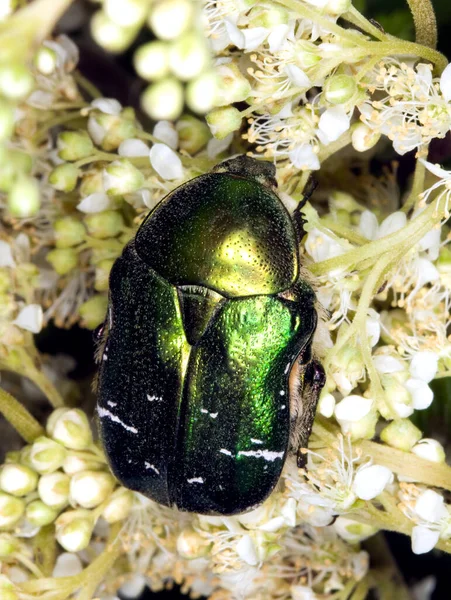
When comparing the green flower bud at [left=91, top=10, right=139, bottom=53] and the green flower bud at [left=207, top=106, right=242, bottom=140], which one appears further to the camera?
the green flower bud at [left=207, top=106, right=242, bottom=140]

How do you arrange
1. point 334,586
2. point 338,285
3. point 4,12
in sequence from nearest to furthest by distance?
point 4,12
point 338,285
point 334,586

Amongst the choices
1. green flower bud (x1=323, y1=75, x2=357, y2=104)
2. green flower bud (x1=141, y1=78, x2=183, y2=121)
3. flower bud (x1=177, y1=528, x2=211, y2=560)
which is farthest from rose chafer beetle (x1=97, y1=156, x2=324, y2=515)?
green flower bud (x1=141, y1=78, x2=183, y2=121)

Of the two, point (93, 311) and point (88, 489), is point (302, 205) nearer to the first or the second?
point (93, 311)

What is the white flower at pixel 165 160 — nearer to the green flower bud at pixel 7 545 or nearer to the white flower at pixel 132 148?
the white flower at pixel 132 148

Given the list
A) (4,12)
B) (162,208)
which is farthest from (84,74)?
(4,12)

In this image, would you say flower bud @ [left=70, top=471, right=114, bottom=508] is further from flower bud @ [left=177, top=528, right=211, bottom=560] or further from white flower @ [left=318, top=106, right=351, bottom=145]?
white flower @ [left=318, top=106, right=351, bottom=145]

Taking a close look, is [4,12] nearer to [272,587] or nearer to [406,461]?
[406,461]
